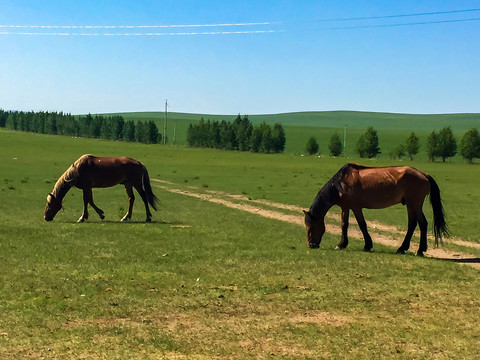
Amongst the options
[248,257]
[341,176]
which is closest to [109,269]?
[248,257]

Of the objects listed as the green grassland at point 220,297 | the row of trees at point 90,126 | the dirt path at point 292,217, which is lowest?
the dirt path at point 292,217

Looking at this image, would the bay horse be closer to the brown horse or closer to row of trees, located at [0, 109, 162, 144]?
the brown horse

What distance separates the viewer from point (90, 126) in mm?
167750

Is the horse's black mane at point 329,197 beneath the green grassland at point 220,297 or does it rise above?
above

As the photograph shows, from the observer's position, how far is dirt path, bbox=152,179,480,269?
13.5m

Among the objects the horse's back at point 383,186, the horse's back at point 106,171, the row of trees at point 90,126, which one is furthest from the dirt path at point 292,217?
the row of trees at point 90,126

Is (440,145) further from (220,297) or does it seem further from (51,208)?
(220,297)

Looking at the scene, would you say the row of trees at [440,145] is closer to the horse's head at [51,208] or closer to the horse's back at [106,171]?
the horse's back at [106,171]

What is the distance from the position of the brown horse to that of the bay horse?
719 cm

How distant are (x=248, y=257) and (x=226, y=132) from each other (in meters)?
115

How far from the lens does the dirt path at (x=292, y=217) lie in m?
13.5

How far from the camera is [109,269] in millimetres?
10766

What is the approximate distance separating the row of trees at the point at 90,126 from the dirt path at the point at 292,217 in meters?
114

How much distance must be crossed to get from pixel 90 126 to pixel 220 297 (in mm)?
167138
